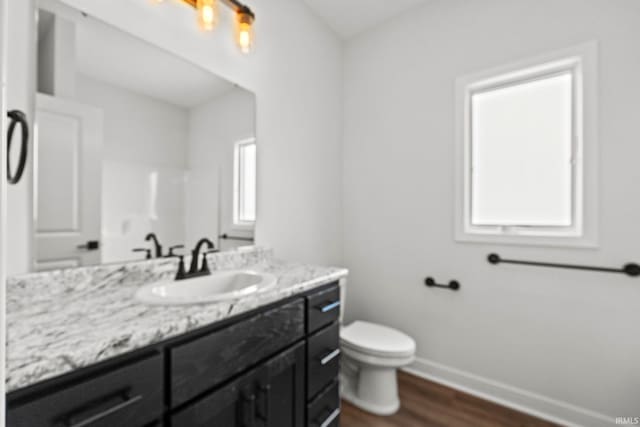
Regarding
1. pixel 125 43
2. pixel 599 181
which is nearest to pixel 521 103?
pixel 599 181

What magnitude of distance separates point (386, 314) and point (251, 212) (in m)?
1.33

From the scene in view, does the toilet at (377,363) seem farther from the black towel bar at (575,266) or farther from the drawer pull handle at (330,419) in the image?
the black towel bar at (575,266)

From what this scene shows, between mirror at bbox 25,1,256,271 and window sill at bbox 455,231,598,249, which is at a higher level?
mirror at bbox 25,1,256,271

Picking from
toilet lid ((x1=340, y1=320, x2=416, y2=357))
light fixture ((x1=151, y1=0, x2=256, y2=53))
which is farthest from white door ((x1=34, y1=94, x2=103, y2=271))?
toilet lid ((x1=340, y1=320, x2=416, y2=357))

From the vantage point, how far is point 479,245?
1839 millimetres

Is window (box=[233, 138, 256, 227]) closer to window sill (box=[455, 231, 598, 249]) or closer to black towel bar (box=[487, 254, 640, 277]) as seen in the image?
window sill (box=[455, 231, 598, 249])

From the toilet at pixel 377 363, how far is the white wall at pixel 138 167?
1.17 metres

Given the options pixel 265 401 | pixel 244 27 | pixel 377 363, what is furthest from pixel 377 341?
pixel 244 27

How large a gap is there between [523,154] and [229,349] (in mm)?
1974

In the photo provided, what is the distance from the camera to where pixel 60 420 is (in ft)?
1.76

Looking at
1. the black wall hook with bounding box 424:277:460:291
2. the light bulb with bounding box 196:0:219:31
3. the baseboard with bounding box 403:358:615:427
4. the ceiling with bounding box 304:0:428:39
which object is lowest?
the baseboard with bounding box 403:358:615:427

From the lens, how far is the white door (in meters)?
0.96

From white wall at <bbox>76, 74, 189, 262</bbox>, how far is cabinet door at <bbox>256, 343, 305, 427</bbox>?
0.73 m

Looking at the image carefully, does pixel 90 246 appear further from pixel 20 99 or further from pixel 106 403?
pixel 106 403
